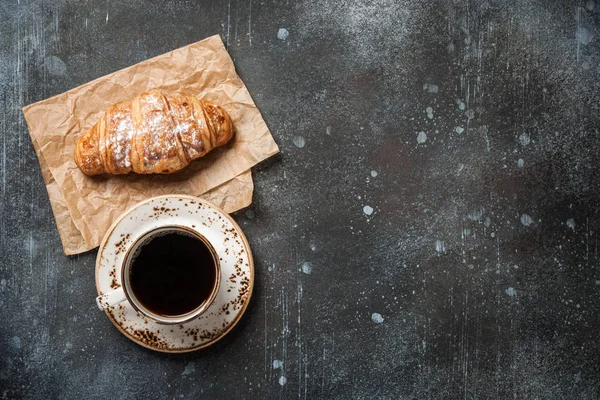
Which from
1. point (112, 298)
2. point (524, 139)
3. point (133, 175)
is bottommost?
point (112, 298)

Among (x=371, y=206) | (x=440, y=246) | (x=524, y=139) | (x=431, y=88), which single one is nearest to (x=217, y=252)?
(x=371, y=206)

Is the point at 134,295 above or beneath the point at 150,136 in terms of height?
beneath

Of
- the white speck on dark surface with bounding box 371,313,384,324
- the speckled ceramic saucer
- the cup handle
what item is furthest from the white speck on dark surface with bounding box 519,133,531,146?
the cup handle

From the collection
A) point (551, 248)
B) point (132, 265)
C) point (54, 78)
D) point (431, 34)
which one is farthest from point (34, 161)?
point (551, 248)

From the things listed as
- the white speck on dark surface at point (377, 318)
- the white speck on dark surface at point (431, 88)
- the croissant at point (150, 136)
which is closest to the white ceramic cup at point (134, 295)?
the croissant at point (150, 136)

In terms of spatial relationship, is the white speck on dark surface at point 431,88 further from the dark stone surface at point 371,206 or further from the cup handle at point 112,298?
the cup handle at point 112,298

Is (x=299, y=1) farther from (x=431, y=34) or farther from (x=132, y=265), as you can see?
(x=132, y=265)

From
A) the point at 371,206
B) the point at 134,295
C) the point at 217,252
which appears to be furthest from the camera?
the point at 371,206

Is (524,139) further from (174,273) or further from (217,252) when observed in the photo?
(174,273)
